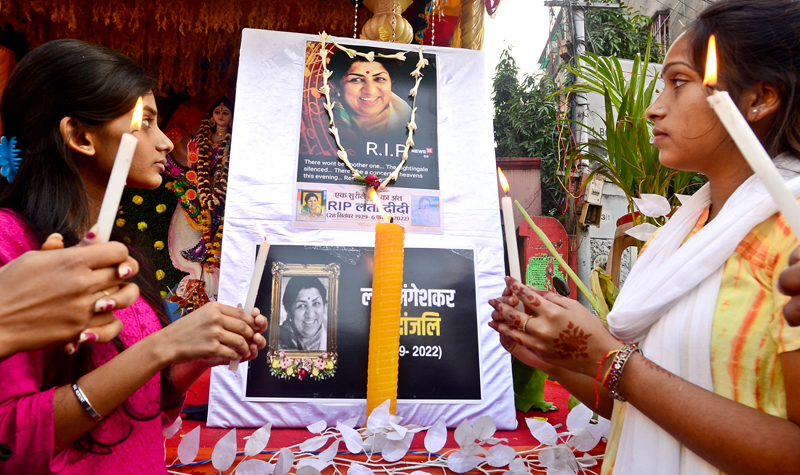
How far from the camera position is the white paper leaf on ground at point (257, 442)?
166cm

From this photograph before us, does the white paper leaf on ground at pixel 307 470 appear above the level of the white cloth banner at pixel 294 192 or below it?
below

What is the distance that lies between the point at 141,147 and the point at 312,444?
116cm

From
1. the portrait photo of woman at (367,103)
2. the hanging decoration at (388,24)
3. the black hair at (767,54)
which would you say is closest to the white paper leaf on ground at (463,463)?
the black hair at (767,54)

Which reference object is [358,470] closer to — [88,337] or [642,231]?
[88,337]

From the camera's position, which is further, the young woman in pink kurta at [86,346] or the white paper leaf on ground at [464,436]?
the white paper leaf on ground at [464,436]

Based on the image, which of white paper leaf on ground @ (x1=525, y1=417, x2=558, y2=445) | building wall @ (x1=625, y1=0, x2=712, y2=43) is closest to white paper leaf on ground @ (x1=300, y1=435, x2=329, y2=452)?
white paper leaf on ground @ (x1=525, y1=417, x2=558, y2=445)

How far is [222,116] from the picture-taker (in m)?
4.54

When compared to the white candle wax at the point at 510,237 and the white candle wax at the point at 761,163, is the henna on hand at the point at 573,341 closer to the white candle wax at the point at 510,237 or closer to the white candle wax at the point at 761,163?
the white candle wax at the point at 510,237

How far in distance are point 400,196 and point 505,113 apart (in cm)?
1132

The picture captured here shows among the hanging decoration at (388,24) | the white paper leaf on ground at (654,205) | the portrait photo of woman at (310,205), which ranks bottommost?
the white paper leaf on ground at (654,205)

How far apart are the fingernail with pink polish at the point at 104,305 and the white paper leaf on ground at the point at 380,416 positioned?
1.34m

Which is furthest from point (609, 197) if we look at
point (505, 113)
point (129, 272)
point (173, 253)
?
point (129, 272)

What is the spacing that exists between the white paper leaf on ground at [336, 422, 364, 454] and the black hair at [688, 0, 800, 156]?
1490 millimetres

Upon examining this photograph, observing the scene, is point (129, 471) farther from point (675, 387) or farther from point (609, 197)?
point (609, 197)
